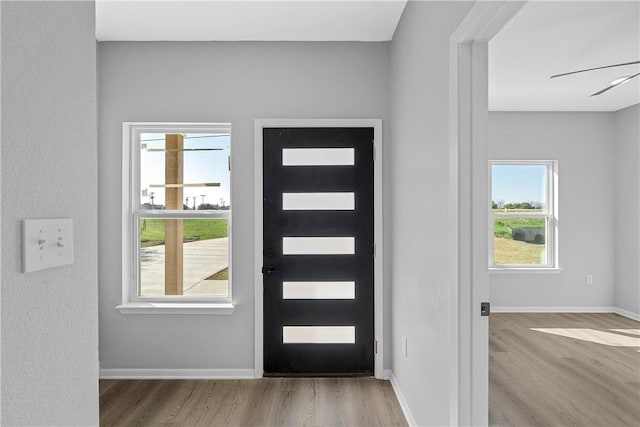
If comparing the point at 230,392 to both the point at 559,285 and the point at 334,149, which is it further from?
the point at 559,285

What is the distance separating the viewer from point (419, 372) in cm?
231

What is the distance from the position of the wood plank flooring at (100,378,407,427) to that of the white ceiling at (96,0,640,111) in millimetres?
2633

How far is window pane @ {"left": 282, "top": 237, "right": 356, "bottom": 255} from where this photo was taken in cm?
326

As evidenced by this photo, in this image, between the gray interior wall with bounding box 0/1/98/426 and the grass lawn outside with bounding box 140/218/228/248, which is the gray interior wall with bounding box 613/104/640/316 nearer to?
the grass lawn outside with bounding box 140/218/228/248

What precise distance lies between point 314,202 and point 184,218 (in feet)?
3.53

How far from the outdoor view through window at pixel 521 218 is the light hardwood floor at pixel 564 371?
82cm

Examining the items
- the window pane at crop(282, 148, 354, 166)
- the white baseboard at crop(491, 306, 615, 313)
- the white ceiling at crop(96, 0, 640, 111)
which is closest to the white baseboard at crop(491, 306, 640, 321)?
the white baseboard at crop(491, 306, 615, 313)

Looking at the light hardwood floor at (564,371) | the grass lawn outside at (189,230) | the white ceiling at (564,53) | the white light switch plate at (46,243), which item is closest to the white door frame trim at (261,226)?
the grass lawn outside at (189,230)

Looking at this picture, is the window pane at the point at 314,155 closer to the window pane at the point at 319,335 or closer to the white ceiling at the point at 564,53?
the window pane at the point at 319,335

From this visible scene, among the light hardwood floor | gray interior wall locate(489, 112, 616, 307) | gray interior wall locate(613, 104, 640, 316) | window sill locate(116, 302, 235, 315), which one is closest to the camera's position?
the light hardwood floor

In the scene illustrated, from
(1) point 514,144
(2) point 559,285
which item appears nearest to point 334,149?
(1) point 514,144

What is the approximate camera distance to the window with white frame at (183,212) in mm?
3367

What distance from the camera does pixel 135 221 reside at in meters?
3.34

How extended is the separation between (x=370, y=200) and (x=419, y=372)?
1.38 m
